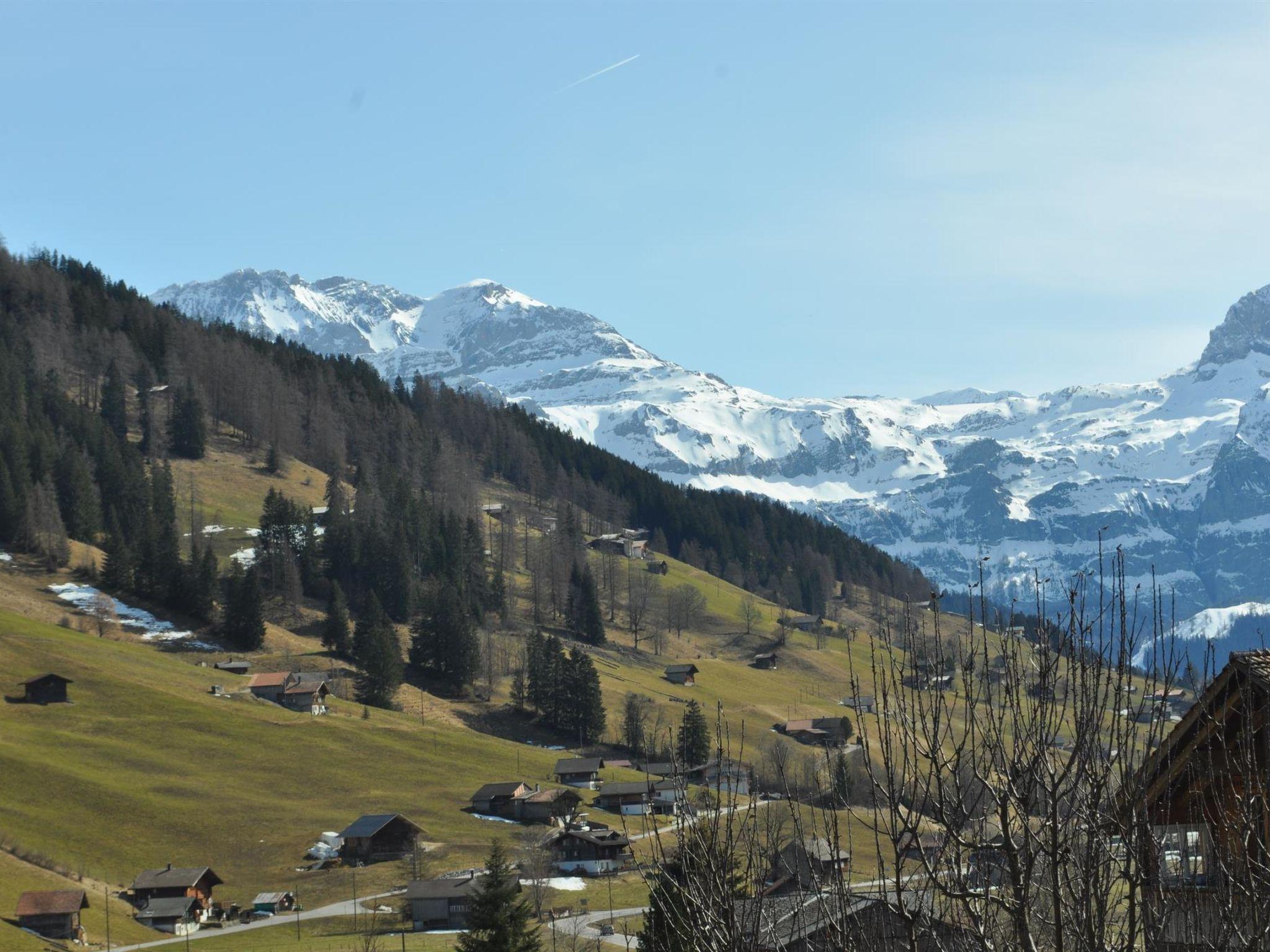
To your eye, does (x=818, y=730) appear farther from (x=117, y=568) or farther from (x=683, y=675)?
(x=117, y=568)

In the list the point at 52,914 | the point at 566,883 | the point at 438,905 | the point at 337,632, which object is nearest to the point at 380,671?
the point at 337,632

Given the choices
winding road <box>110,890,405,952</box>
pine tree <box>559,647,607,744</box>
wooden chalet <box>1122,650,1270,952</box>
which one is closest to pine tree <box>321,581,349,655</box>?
pine tree <box>559,647,607,744</box>

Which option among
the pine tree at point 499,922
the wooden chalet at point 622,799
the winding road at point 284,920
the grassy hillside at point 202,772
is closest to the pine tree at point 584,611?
the grassy hillside at point 202,772

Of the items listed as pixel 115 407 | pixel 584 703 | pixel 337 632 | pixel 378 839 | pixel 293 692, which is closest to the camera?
→ pixel 378 839

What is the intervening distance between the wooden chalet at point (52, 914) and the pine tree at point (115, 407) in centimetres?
11774

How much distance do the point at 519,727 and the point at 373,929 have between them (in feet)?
194

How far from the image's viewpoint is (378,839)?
88688 millimetres

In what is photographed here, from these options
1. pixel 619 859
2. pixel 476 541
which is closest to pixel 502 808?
pixel 619 859

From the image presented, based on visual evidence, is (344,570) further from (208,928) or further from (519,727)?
(208,928)

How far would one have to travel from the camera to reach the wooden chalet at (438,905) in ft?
252

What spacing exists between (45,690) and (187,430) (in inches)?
3335

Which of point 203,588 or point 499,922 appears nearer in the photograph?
point 499,922

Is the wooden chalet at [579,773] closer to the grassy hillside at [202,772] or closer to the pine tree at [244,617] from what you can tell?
the grassy hillside at [202,772]

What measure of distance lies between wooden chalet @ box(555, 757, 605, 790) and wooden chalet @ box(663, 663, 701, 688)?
3944 cm
